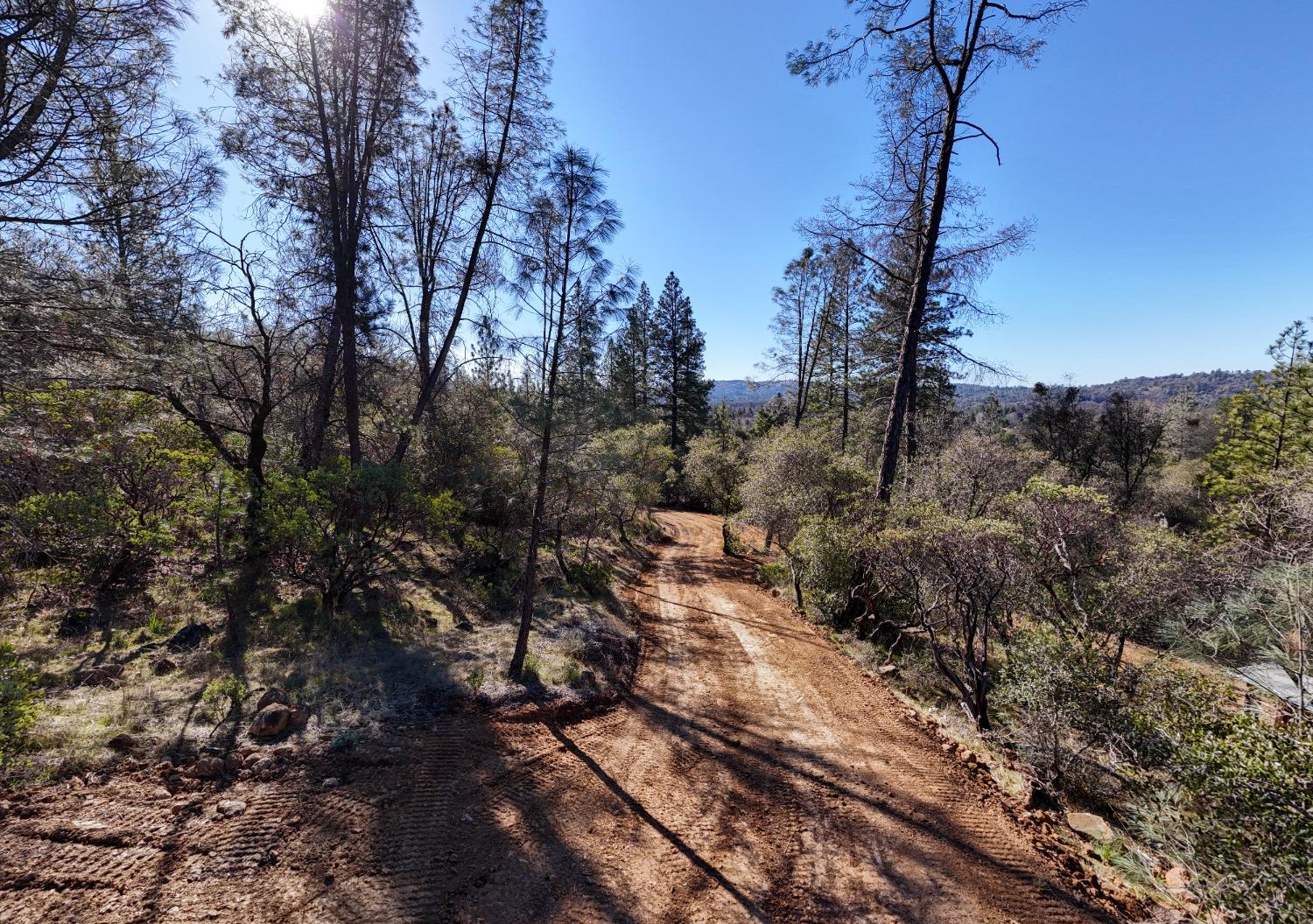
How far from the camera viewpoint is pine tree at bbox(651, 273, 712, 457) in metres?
34.9

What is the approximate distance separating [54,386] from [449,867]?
25.4 feet

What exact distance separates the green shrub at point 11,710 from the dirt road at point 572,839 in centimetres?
60

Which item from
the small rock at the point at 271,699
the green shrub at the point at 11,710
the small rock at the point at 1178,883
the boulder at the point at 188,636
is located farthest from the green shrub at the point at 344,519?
the small rock at the point at 1178,883

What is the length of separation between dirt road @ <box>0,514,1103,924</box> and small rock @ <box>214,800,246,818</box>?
0.05 meters

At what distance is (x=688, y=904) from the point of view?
12.3 ft

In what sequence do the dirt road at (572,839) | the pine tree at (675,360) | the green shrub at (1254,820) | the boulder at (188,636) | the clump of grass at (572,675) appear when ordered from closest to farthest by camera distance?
the green shrub at (1254,820), the dirt road at (572,839), the boulder at (188,636), the clump of grass at (572,675), the pine tree at (675,360)

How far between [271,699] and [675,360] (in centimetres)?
3216

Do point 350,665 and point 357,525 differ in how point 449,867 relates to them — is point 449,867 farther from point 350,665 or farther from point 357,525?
point 357,525

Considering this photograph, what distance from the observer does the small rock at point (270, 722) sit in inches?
196

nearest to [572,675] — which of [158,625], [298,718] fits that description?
[298,718]

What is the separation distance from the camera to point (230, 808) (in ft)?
13.3

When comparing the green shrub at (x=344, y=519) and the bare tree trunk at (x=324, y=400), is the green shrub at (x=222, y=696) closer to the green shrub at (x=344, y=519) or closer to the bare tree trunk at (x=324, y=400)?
the green shrub at (x=344, y=519)

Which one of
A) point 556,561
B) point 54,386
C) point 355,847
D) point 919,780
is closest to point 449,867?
point 355,847

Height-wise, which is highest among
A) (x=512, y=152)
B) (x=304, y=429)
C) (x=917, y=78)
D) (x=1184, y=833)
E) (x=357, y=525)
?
(x=917, y=78)
